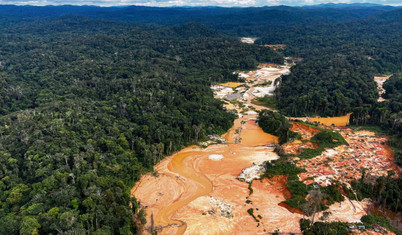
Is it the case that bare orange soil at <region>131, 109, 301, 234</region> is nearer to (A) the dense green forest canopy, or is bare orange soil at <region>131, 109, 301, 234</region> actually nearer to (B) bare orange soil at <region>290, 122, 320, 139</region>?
(A) the dense green forest canopy

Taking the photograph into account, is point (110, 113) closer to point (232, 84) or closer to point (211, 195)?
point (211, 195)

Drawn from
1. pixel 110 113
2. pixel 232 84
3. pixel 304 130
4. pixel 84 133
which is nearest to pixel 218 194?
pixel 84 133

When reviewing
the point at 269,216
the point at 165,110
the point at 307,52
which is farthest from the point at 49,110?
the point at 307,52

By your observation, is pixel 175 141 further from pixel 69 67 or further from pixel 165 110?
pixel 69 67

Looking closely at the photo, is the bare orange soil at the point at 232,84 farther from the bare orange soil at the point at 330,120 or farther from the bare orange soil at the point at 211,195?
the bare orange soil at the point at 211,195

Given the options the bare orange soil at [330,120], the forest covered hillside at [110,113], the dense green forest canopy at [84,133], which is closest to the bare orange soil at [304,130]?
the bare orange soil at [330,120]

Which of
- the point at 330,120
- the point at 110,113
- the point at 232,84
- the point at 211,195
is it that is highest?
the point at 110,113

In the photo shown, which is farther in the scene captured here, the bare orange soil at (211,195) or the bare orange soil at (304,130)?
the bare orange soil at (304,130)

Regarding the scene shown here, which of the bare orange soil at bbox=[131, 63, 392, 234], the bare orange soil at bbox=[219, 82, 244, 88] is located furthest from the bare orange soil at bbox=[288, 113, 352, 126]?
the bare orange soil at bbox=[219, 82, 244, 88]

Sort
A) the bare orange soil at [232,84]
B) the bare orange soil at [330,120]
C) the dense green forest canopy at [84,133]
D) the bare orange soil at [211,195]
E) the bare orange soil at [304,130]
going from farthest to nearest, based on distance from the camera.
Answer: the bare orange soil at [232,84], the bare orange soil at [330,120], the bare orange soil at [304,130], the bare orange soil at [211,195], the dense green forest canopy at [84,133]
